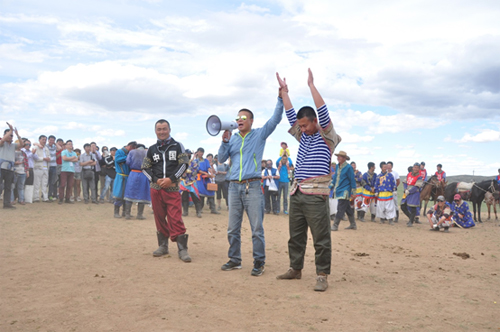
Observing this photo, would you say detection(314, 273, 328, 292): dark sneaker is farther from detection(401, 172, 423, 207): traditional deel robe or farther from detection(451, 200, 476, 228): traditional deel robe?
detection(451, 200, 476, 228): traditional deel robe

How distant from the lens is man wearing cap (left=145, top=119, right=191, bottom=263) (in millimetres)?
6746

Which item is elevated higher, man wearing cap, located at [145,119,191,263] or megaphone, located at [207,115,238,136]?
megaphone, located at [207,115,238,136]

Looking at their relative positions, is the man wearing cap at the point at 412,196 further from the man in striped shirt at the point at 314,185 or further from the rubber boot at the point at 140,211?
the man in striped shirt at the point at 314,185

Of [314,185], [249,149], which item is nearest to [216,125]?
[249,149]

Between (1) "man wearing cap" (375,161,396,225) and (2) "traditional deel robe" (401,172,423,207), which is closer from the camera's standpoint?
(2) "traditional deel robe" (401,172,423,207)

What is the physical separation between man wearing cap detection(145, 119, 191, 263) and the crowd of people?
0.02m

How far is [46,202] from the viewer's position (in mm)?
14797

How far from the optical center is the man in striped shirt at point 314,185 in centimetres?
515

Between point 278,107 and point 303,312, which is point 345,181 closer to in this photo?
point 278,107

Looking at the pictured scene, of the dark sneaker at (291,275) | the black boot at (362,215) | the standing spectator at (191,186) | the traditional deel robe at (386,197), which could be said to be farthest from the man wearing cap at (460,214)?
the dark sneaker at (291,275)

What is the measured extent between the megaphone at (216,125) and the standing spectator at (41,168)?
34.4ft

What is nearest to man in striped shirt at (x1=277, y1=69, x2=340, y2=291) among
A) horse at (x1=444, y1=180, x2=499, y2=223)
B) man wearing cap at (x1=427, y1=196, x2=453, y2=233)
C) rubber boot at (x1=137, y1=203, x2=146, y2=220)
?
rubber boot at (x1=137, y1=203, x2=146, y2=220)

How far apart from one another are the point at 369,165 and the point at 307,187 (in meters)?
10.2

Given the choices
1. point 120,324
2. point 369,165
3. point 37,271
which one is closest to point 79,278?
point 37,271
